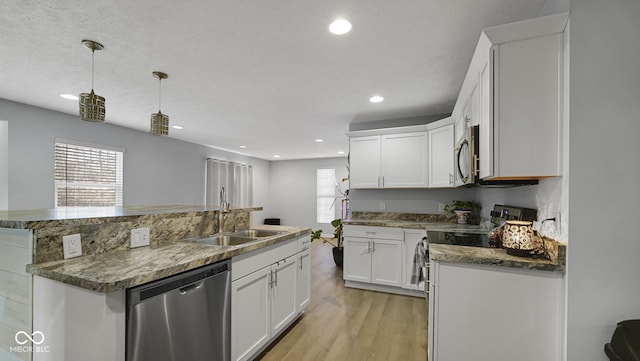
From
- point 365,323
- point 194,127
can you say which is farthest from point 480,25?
point 194,127

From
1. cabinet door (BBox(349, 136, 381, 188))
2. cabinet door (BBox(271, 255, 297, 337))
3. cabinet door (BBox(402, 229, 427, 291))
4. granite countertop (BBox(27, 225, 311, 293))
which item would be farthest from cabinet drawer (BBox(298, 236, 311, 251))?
cabinet door (BBox(349, 136, 381, 188))

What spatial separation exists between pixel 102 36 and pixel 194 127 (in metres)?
2.78

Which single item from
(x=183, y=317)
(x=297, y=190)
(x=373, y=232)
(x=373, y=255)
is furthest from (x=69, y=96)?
(x=297, y=190)

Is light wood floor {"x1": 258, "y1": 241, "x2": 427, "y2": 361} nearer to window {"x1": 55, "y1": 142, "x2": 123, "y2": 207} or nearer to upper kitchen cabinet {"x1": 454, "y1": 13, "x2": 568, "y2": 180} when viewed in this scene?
upper kitchen cabinet {"x1": 454, "y1": 13, "x2": 568, "y2": 180}

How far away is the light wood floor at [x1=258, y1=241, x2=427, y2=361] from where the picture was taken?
2.18 meters

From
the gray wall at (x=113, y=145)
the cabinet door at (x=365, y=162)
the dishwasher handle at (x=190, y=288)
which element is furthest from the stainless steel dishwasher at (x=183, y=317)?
the gray wall at (x=113, y=145)

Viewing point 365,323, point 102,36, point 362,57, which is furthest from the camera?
point 365,323

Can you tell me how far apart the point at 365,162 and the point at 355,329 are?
7.25 ft

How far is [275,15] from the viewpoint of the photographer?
1673 millimetres

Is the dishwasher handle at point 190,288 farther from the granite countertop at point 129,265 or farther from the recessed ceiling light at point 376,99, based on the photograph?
the recessed ceiling light at point 376,99

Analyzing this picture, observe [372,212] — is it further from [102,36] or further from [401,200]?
[102,36]

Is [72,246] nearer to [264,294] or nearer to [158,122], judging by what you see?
[264,294]

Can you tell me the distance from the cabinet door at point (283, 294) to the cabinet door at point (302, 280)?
8 cm

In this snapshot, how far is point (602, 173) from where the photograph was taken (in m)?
1.27
